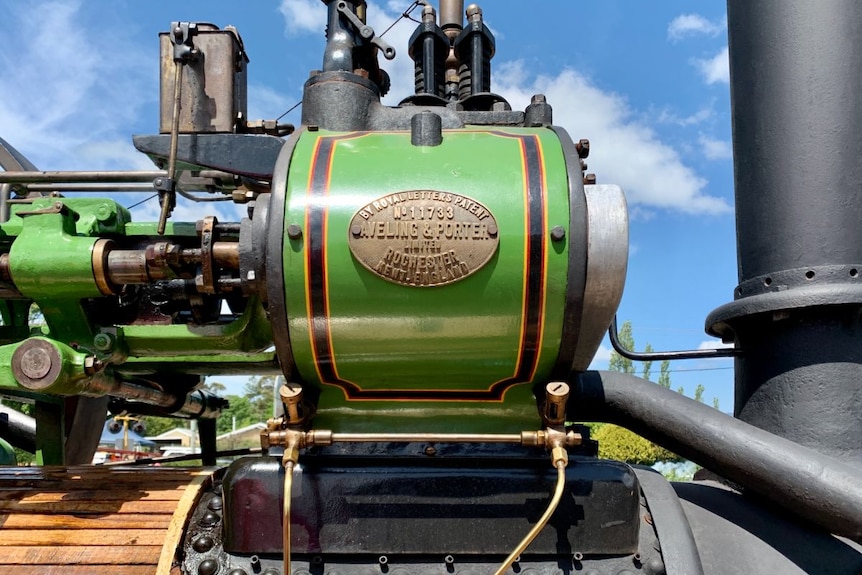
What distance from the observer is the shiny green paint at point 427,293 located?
5.75 feet

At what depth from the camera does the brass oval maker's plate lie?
173 cm

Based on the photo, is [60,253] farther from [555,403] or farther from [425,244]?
[555,403]

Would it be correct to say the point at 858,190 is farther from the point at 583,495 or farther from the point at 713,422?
the point at 583,495

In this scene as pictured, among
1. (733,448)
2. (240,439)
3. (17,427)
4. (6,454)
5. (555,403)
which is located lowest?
(240,439)

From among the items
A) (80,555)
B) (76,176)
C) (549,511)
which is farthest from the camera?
(76,176)

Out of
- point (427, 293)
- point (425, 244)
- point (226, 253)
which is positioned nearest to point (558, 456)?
point (427, 293)

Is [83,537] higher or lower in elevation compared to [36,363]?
lower

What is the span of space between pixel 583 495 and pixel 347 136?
3.83 feet

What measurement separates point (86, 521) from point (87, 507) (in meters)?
0.07

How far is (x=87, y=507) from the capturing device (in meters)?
2.07

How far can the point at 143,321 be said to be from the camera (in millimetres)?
2537

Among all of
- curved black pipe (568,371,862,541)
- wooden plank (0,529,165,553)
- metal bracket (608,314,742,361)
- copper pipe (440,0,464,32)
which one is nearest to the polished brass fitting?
curved black pipe (568,371,862,541)

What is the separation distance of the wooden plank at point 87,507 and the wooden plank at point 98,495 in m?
0.02

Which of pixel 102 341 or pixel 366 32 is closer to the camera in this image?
pixel 102 341
